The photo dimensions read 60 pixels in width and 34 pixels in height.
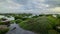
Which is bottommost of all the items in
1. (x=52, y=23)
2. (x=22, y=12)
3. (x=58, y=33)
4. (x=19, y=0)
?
(x=58, y=33)

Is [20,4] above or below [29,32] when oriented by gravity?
above

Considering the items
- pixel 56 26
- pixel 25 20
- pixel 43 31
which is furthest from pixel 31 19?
pixel 56 26

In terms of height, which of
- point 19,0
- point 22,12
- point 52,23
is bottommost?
point 52,23

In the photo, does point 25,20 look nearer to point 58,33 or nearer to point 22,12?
point 22,12

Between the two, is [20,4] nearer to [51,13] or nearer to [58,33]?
[51,13]

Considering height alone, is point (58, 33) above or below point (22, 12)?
below

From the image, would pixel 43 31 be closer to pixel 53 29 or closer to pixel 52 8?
pixel 53 29

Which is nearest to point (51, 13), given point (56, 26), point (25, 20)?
point (56, 26)

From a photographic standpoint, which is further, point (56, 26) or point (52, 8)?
point (52, 8)

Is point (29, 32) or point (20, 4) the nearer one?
point (29, 32)
